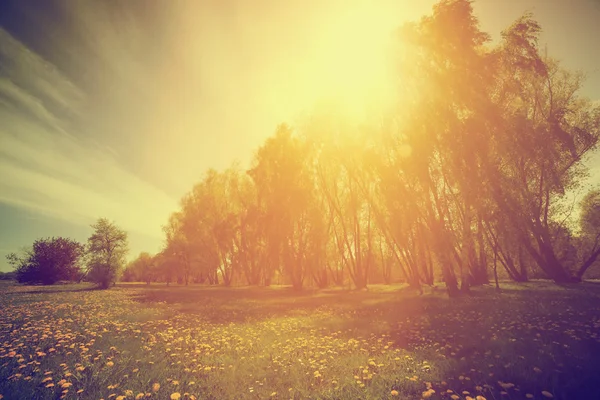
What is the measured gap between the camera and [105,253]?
49.5 metres

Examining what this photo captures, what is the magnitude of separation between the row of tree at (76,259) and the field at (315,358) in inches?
1577

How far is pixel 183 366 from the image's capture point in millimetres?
7262

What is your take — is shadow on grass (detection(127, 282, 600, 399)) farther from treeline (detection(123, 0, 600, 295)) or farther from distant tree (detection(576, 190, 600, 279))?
distant tree (detection(576, 190, 600, 279))

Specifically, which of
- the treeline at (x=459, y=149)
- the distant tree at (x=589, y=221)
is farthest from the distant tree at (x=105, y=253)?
the distant tree at (x=589, y=221)

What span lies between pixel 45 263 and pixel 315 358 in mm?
65739

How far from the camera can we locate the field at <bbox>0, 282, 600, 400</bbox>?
5613mm

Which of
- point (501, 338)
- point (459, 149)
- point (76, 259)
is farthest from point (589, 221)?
point (76, 259)

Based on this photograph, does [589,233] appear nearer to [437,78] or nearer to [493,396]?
[437,78]

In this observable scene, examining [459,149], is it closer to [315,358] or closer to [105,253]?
[315,358]

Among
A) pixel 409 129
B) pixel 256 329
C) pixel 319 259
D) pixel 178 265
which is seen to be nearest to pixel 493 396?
pixel 256 329

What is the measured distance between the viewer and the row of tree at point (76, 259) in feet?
155

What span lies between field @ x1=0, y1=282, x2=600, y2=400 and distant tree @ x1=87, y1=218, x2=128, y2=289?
1558 inches

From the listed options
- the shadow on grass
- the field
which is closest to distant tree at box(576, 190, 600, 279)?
the shadow on grass

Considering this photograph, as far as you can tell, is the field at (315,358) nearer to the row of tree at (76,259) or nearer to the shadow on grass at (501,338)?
the shadow on grass at (501,338)
